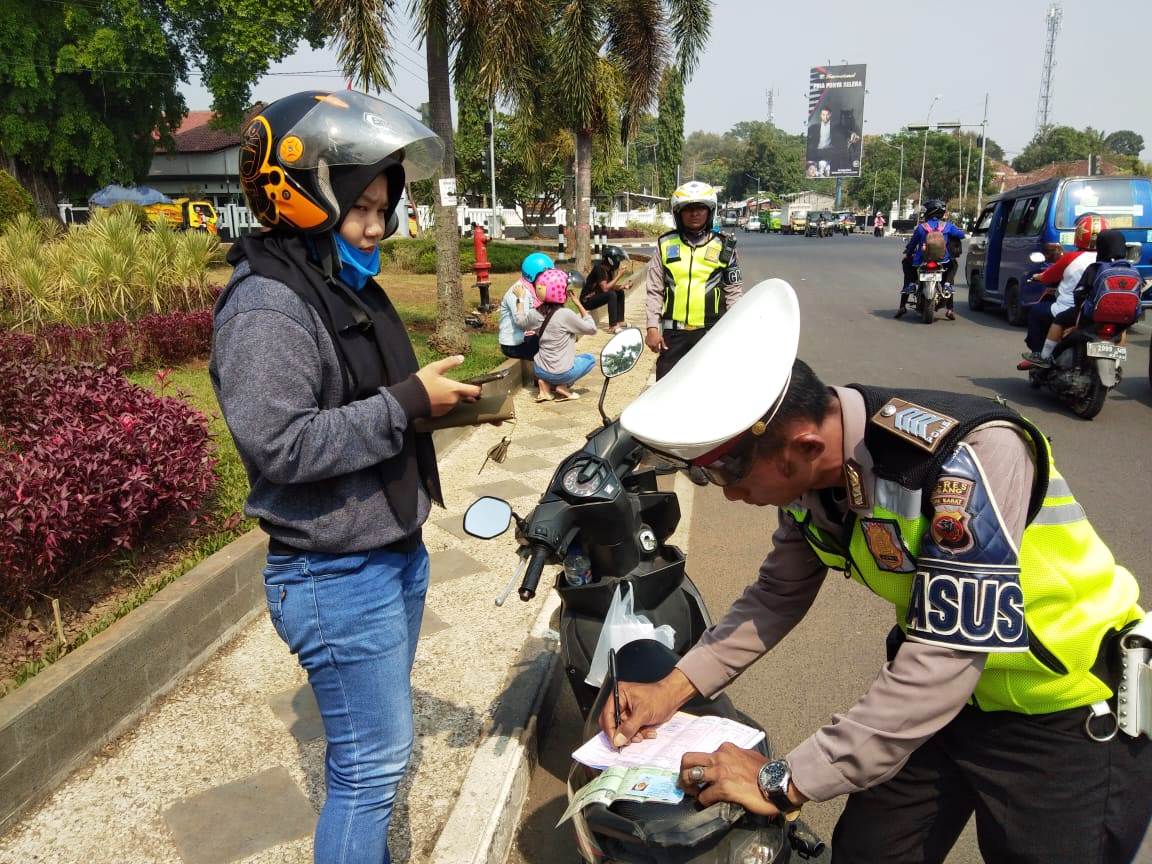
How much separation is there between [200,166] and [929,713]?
5429cm

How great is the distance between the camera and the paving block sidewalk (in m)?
2.48

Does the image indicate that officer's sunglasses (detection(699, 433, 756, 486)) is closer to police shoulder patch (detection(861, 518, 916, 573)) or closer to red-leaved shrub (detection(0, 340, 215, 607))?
police shoulder patch (detection(861, 518, 916, 573))

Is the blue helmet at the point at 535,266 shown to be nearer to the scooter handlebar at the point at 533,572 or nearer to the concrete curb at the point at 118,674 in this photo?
the concrete curb at the point at 118,674

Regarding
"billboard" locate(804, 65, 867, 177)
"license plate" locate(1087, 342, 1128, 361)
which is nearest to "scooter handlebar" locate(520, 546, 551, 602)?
"license plate" locate(1087, 342, 1128, 361)

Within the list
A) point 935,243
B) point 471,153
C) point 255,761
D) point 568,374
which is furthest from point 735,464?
point 471,153

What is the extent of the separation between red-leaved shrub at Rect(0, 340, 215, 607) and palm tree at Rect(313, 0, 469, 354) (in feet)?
14.0

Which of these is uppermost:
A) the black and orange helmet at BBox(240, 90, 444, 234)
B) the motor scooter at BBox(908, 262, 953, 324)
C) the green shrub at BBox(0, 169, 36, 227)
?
the green shrub at BBox(0, 169, 36, 227)

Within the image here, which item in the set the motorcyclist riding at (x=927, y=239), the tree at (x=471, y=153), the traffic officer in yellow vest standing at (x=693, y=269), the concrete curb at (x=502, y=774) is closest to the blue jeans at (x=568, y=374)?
the traffic officer in yellow vest standing at (x=693, y=269)

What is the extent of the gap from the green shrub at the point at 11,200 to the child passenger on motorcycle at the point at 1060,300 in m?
16.1

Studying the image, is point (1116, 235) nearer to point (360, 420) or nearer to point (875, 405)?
point (875, 405)

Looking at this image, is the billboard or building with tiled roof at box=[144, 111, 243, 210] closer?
building with tiled roof at box=[144, 111, 243, 210]

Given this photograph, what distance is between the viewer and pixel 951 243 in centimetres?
1313

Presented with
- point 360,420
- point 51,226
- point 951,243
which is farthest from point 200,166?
point 360,420

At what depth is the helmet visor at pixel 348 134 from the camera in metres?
1.77
